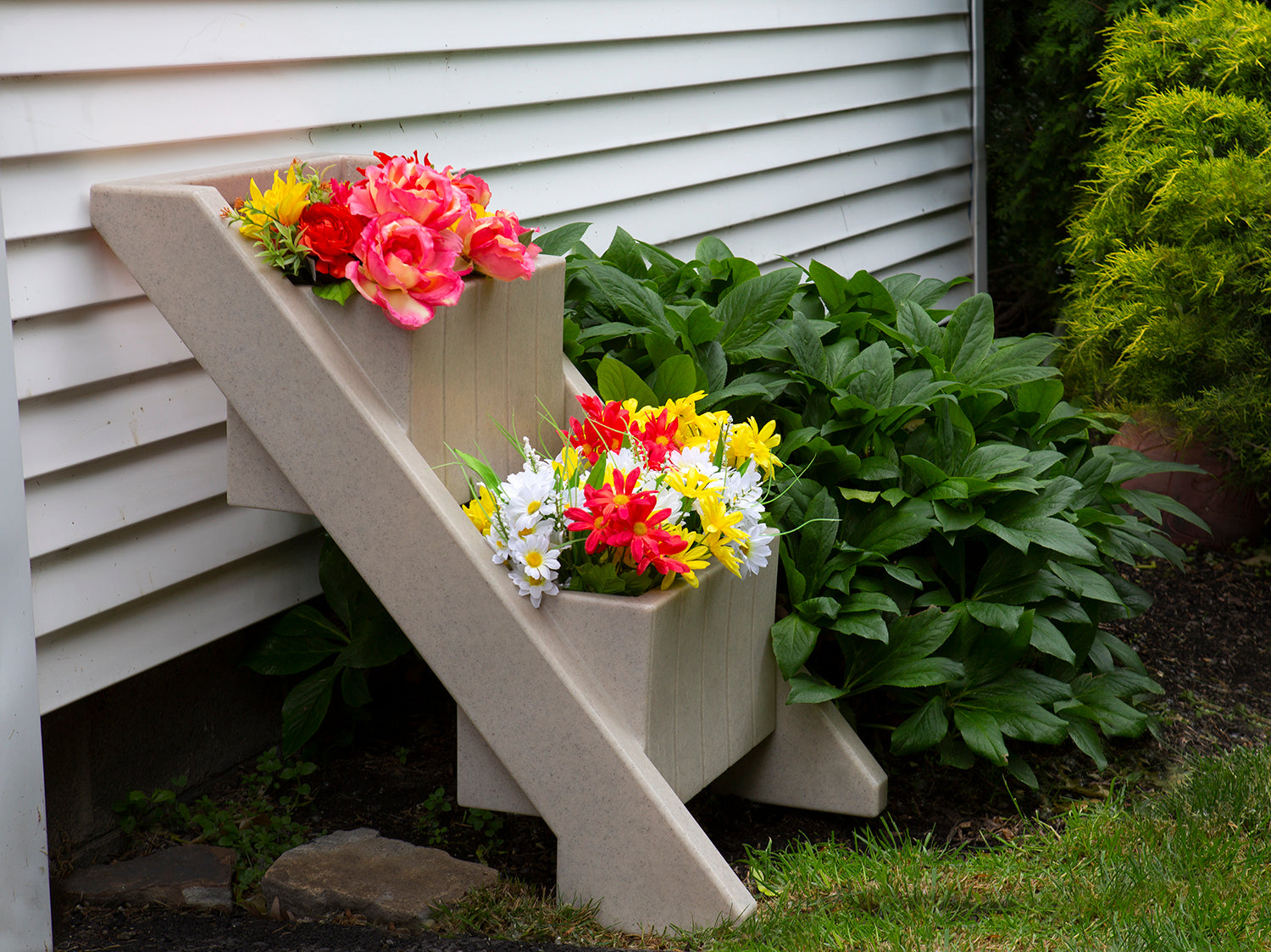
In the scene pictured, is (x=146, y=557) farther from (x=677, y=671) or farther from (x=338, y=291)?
(x=677, y=671)

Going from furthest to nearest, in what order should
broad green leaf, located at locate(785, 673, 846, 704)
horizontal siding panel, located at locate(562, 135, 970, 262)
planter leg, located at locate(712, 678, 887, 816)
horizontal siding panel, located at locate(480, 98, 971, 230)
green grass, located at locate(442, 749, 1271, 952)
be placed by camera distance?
horizontal siding panel, located at locate(562, 135, 970, 262)
horizontal siding panel, located at locate(480, 98, 971, 230)
planter leg, located at locate(712, 678, 887, 816)
broad green leaf, located at locate(785, 673, 846, 704)
green grass, located at locate(442, 749, 1271, 952)

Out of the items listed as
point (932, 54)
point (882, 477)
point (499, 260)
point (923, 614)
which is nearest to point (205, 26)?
point (499, 260)

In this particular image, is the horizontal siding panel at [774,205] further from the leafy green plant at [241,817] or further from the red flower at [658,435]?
the leafy green plant at [241,817]

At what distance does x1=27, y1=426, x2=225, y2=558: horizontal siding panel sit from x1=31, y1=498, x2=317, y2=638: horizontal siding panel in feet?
0.10

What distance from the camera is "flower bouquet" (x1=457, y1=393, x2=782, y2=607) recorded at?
A: 6.63ft

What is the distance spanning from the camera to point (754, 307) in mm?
2857

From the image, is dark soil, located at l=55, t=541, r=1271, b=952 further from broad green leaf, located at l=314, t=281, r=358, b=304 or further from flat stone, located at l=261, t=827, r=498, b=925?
broad green leaf, located at l=314, t=281, r=358, b=304

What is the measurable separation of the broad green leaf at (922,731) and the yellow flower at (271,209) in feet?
4.86

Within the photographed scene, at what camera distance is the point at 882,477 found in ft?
8.57

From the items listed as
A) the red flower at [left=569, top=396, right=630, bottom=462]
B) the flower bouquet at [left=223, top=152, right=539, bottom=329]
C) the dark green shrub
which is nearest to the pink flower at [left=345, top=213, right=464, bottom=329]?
the flower bouquet at [left=223, top=152, right=539, bottom=329]

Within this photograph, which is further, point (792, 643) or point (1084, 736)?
point (1084, 736)

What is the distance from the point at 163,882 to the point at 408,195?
1307 millimetres

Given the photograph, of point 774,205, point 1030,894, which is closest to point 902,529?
point 1030,894

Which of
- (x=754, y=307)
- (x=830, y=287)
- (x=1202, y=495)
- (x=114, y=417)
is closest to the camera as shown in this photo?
(x=114, y=417)
